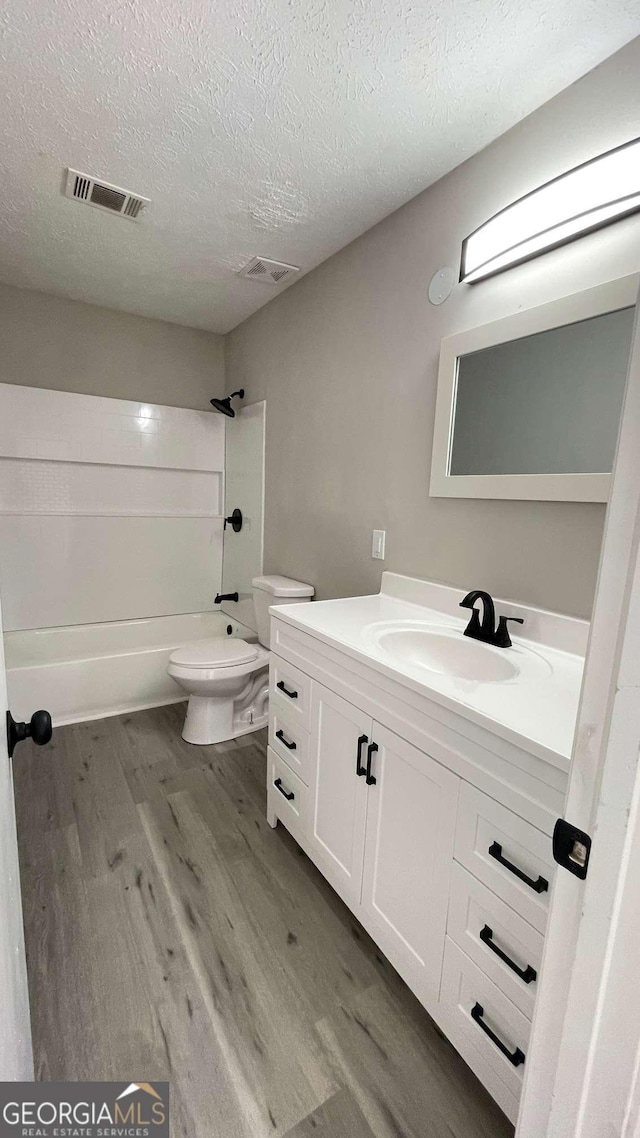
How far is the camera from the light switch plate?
6.13 ft

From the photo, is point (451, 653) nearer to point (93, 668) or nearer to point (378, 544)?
point (378, 544)

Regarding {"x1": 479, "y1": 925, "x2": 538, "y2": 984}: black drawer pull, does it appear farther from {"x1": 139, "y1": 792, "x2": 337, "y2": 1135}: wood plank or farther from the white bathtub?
the white bathtub

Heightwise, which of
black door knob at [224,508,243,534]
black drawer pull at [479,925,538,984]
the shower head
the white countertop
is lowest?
black drawer pull at [479,925,538,984]

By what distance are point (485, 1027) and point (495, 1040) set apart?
23 millimetres

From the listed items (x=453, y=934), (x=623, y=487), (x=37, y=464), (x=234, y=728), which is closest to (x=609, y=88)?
(x=623, y=487)

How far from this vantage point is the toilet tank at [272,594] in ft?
7.55

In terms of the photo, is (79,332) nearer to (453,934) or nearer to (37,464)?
(37,464)

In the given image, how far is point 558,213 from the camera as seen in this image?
1194mm

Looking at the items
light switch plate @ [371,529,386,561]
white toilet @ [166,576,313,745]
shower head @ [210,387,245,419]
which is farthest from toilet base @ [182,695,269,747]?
shower head @ [210,387,245,419]

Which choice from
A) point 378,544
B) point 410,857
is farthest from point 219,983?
point 378,544

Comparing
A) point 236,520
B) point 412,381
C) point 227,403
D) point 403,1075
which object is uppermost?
point 227,403

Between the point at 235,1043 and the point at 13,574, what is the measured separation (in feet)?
8.20

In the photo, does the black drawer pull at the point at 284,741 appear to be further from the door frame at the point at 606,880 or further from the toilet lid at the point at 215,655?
the door frame at the point at 606,880

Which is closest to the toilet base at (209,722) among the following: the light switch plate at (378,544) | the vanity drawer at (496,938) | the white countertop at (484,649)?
the white countertop at (484,649)
